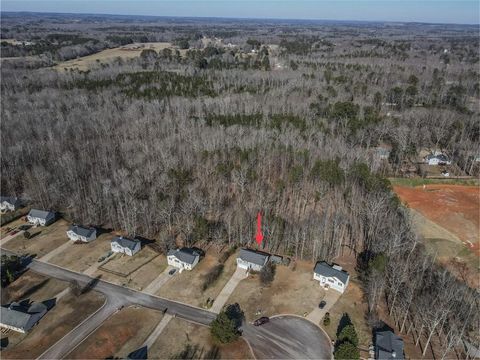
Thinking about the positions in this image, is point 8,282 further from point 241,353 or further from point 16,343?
point 241,353

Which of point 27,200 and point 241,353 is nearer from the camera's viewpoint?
point 241,353

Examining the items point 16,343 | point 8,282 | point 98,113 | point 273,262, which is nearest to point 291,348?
point 273,262

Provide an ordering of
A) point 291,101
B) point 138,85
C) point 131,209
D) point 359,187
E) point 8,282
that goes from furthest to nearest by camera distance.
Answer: point 138,85 → point 291,101 → point 359,187 → point 131,209 → point 8,282

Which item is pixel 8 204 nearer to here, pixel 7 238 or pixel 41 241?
pixel 7 238

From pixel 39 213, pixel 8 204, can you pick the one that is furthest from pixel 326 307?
pixel 8 204

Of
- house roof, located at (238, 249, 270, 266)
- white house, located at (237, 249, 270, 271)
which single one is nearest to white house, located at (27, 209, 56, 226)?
white house, located at (237, 249, 270, 271)

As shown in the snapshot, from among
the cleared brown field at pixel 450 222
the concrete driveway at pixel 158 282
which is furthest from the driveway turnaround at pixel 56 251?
the cleared brown field at pixel 450 222

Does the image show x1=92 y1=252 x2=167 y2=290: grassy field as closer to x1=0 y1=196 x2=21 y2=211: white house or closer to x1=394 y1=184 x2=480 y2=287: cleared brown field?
x1=0 y1=196 x2=21 y2=211: white house
